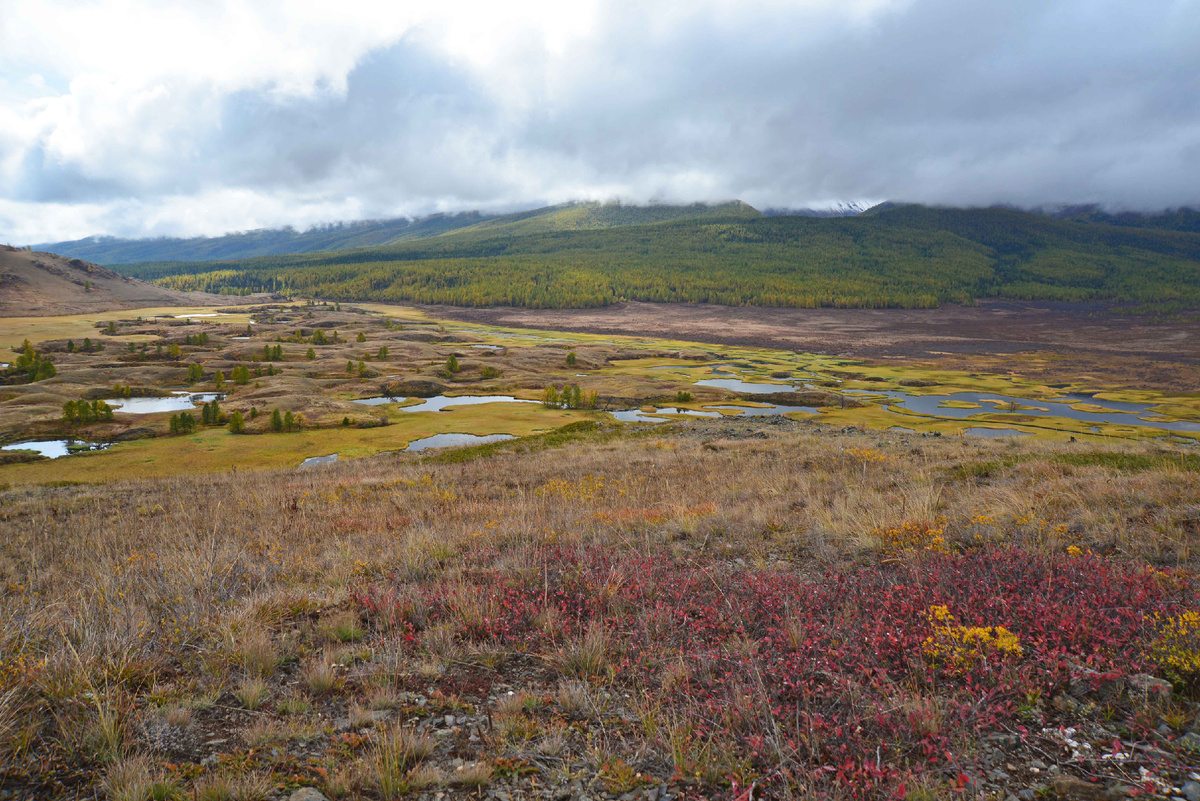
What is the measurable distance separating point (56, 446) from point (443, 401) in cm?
3031

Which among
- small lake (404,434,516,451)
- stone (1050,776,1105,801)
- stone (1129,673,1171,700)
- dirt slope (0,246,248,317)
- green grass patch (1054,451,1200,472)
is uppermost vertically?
dirt slope (0,246,248,317)

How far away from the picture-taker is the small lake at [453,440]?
39.0 m

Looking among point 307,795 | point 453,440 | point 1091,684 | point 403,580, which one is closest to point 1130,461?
point 1091,684

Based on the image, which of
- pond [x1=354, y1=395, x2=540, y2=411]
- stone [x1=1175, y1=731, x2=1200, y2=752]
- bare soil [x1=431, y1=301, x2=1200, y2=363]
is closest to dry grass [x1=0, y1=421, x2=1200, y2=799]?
stone [x1=1175, y1=731, x2=1200, y2=752]

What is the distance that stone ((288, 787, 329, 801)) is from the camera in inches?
142

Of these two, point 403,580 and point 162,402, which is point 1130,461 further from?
point 162,402

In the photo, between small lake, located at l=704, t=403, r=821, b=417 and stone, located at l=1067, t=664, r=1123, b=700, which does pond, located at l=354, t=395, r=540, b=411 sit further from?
stone, located at l=1067, t=664, r=1123, b=700

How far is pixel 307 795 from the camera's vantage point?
364cm

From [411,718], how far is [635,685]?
1.92m

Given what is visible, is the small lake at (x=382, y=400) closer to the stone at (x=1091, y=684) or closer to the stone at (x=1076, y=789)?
the stone at (x=1091, y=684)

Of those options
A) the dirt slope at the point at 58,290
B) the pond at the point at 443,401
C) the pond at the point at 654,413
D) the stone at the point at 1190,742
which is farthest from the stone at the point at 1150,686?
the dirt slope at the point at 58,290

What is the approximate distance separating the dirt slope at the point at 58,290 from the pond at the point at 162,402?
13076 centimetres

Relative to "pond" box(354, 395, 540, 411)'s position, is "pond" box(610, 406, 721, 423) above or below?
below

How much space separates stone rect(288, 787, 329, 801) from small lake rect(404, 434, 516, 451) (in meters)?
34.9
